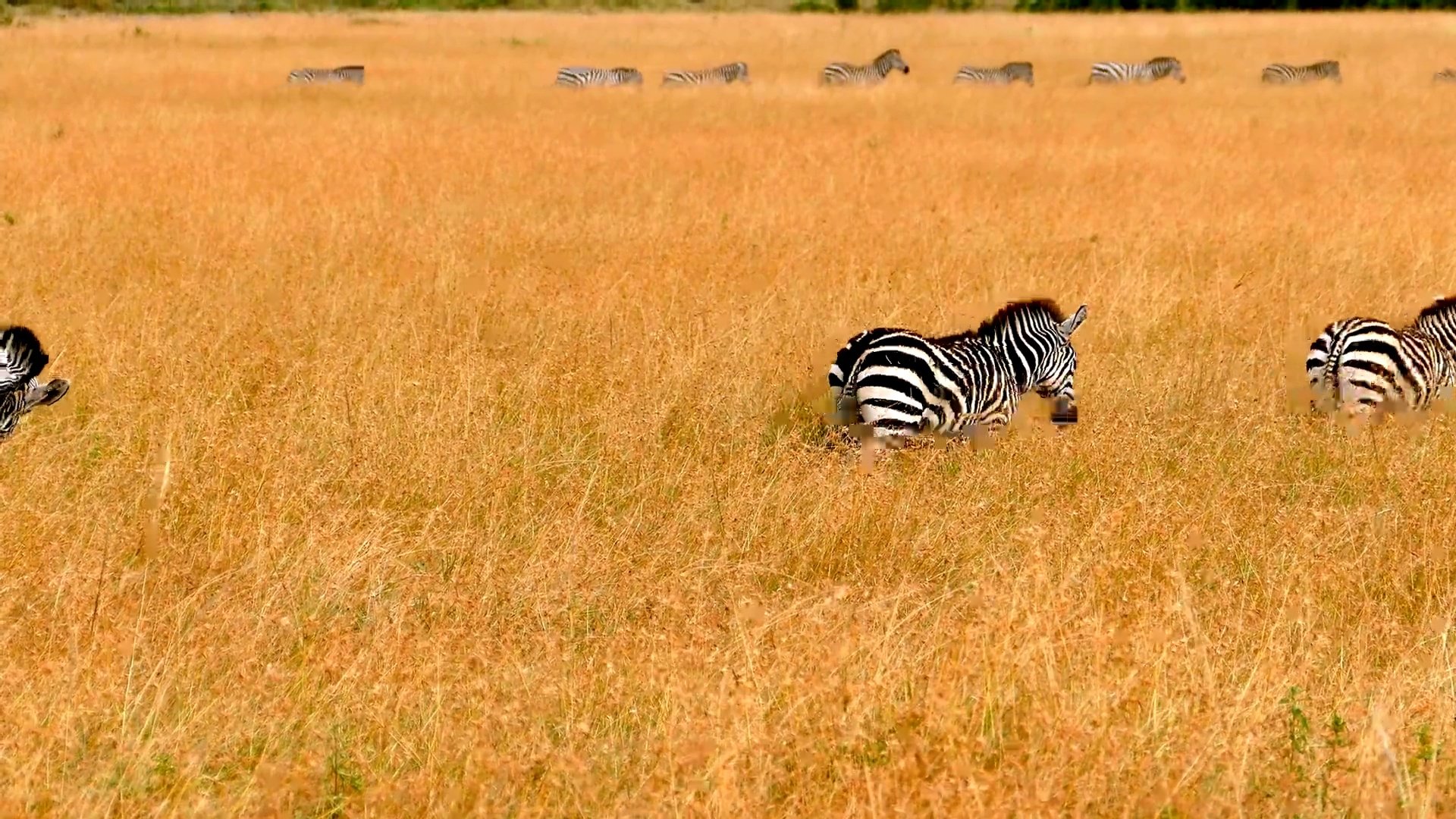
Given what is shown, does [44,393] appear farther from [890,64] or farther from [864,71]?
[890,64]

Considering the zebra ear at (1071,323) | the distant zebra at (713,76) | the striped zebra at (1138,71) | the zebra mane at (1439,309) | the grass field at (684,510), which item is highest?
the striped zebra at (1138,71)

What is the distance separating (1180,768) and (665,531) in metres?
2.26

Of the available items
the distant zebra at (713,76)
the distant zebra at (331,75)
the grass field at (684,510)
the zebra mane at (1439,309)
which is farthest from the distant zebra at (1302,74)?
the zebra mane at (1439,309)

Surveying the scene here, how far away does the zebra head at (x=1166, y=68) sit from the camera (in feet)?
91.9

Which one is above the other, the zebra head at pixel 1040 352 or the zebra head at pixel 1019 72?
the zebra head at pixel 1019 72

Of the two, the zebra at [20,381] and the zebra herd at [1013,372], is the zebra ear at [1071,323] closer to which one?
the zebra herd at [1013,372]

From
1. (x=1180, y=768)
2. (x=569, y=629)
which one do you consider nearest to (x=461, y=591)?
(x=569, y=629)

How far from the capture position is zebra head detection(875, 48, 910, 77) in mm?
28625

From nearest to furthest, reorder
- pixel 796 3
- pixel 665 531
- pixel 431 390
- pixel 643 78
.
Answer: pixel 665 531, pixel 431 390, pixel 643 78, pixel 796 3

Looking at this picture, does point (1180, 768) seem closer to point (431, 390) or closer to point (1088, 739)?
point (1088, 739)

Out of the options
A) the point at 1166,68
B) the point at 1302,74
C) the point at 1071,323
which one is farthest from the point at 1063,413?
the point at 1166,68

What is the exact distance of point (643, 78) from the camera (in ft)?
94.7

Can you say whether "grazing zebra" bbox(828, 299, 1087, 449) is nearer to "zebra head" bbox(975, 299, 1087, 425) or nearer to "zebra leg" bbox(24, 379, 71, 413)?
"zebra head" bbox(975, 299, 1087, 425)

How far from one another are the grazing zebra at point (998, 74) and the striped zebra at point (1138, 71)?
1356 mm
